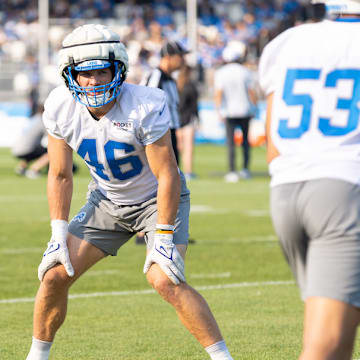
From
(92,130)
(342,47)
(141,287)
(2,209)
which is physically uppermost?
(342,47)

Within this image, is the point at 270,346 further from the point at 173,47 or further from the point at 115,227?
the point at 173,47

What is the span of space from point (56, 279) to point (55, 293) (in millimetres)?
82

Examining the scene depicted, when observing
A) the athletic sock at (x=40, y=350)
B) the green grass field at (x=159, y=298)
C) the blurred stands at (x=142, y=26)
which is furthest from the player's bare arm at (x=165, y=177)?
the blurred stands at (x=142, y=26)

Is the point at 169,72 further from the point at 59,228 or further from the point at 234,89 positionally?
the point at 234,89

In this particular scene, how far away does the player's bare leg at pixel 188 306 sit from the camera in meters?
4.45

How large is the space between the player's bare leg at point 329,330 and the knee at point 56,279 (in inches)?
71.9

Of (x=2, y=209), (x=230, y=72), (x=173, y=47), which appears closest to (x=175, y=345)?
(x=173, y=47)

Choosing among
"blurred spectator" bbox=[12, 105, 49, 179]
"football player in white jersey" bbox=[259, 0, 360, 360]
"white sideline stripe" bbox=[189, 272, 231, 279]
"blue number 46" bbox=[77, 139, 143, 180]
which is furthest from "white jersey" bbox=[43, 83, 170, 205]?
"blurred spectator" bbox=[12, 105, 49, 179]

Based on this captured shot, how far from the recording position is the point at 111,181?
4.84m

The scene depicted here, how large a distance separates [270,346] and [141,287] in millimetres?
1949

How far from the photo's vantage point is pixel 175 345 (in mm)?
5500

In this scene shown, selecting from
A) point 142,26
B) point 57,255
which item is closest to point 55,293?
point 57,255

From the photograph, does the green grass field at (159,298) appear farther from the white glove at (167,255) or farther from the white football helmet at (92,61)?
the white football helmet at (92,61)

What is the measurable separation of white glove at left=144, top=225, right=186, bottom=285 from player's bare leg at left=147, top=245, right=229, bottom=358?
29 millimetres
